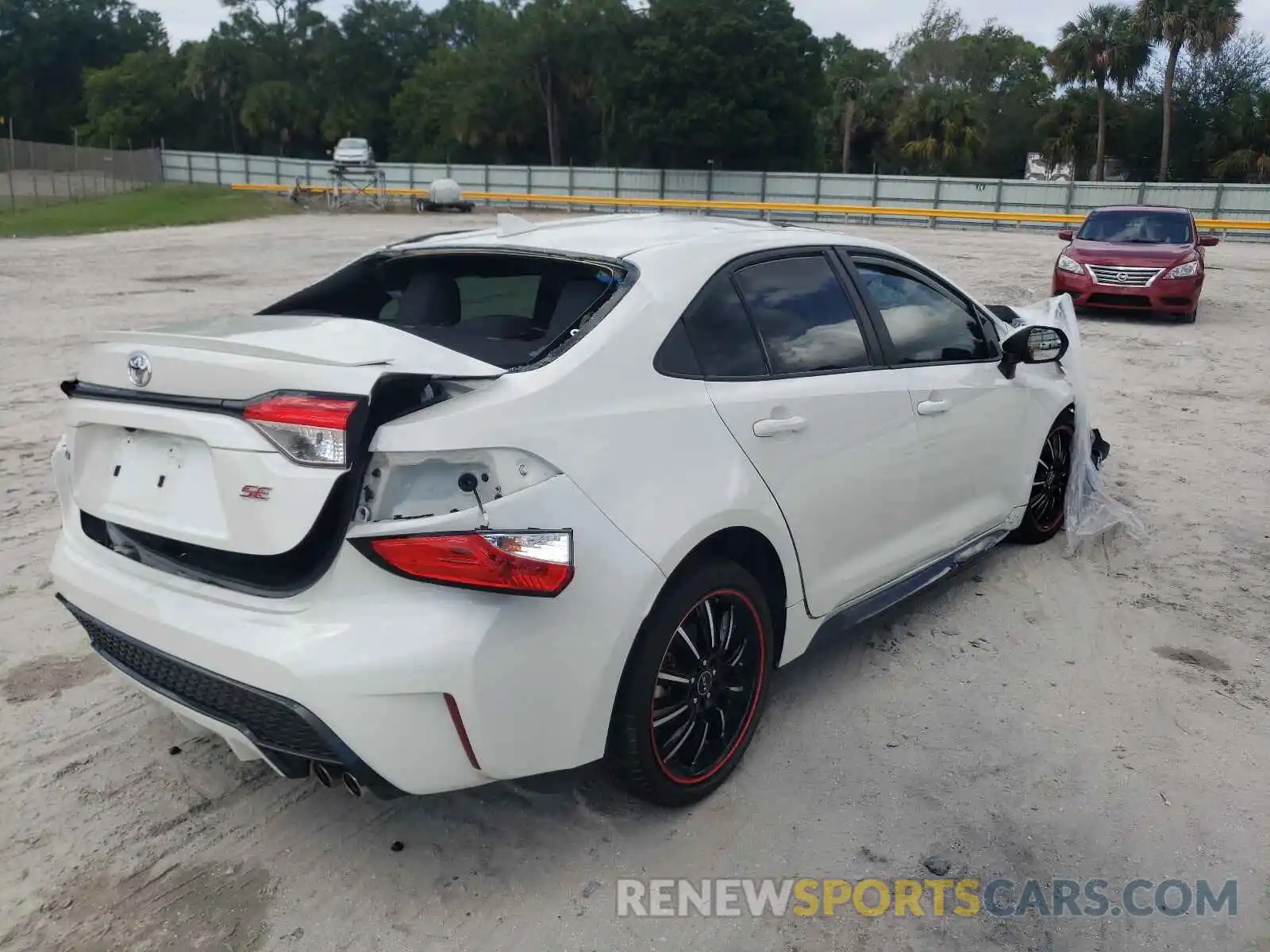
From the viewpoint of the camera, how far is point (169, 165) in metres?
53.2

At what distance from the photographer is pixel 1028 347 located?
4.59 metres

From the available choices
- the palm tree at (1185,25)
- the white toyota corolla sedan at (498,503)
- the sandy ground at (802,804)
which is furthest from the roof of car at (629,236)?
the palm tree at (1185,25)

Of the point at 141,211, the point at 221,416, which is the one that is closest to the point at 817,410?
the point at 221,416

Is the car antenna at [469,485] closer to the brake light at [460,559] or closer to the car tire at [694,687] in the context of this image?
the brake light at [460,559]

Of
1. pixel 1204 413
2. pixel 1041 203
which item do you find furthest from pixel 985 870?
pixel 1041 203

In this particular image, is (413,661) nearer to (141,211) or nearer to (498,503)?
(498,503)

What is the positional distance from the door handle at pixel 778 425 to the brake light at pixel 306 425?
1.28 meters

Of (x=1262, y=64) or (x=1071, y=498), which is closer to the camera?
(x=1071, y=498)

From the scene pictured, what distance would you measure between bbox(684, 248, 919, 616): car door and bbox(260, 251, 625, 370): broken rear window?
0.40 meters

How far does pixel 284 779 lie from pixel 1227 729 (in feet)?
10.6

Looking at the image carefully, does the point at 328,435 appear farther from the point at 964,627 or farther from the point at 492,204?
the point at 492,204

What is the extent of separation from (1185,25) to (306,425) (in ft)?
161

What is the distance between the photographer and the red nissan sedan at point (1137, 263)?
43.7ft

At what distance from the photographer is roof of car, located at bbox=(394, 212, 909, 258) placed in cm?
340
